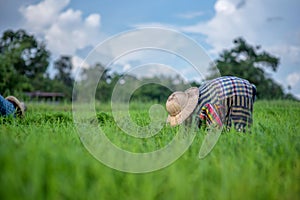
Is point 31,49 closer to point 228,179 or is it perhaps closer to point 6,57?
point 6,57

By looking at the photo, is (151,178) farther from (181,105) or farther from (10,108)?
(10,108)

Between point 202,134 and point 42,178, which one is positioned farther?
point 202,134

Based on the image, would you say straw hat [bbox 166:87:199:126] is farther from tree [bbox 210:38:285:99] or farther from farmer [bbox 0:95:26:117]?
tree [bbox 210:38:285:99]

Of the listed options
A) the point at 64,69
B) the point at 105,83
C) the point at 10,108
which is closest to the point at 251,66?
the point at 105,83

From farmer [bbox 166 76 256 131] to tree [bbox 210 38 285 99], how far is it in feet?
60.3

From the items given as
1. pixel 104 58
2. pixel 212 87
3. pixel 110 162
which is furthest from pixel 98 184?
pixel 212 87

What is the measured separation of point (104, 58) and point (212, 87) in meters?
1.11

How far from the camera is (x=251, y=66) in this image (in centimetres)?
2205

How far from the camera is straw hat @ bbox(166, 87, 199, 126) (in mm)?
3078

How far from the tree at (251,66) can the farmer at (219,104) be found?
1839 cm

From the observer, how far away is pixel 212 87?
3.16 m

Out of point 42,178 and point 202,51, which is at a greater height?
point 202,51

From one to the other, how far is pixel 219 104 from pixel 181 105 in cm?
38

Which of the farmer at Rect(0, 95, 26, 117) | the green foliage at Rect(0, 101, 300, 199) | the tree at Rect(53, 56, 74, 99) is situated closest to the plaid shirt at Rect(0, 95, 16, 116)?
the farmer at Rect(0, 95, 26, 117)
